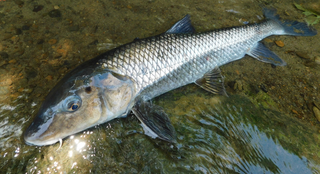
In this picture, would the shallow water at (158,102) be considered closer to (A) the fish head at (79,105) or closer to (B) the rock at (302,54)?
(B) the rock at (302,54)

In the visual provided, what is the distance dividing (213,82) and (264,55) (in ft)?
4.41

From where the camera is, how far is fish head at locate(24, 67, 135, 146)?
6.37ft

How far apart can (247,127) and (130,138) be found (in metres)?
1.58

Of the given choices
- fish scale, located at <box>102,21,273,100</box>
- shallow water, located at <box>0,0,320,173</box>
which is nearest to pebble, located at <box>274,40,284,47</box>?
shallow water, located at <box>0,0,320,173</box>

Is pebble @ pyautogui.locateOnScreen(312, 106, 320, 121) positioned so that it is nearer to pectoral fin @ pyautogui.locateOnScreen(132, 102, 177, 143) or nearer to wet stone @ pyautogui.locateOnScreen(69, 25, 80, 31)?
pectoral fin @ pyautogui.locateOnScreen(132, 102, 177, 143)

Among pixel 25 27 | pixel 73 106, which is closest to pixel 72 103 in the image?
pixel 73 106

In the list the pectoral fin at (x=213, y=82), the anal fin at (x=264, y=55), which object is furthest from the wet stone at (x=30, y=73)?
the anal fin at (x=264, y=55)

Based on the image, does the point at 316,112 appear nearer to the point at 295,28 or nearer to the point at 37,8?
the point at 295,28

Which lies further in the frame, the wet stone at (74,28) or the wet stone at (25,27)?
the wet stone at (74,28)

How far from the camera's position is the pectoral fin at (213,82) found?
9.45 feet

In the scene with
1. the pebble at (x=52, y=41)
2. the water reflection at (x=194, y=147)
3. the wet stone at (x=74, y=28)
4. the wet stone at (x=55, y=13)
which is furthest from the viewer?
the wet stone at (x=55, y=13)

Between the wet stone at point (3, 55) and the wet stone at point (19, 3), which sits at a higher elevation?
the wet stone at point (19, 3)

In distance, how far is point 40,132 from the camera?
1902 millimetres

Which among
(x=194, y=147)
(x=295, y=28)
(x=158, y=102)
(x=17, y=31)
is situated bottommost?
(x=194, y=147)
